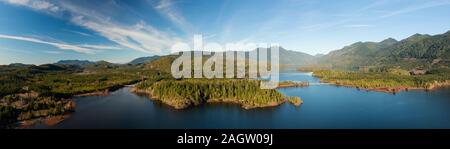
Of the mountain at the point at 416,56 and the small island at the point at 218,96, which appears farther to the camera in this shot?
the mountain at the point at 416,56

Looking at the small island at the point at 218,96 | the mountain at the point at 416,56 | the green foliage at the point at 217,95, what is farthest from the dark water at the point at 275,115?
the mountain at the point at 416,56

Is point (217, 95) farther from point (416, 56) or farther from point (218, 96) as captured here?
point (416, 56)

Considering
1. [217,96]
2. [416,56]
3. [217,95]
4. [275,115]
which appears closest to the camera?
[275,115]

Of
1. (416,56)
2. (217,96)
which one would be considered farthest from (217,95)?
(416,56)

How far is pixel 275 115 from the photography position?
114ft

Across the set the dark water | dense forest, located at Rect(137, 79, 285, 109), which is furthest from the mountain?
dense forest, located at Rect(137, 79, 285, 109)

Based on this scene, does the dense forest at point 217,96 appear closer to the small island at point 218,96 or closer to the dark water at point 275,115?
the small island at point 218,96

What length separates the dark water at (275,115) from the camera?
30.6 meters

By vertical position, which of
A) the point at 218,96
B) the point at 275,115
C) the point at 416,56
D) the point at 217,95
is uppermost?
the point at 416,56

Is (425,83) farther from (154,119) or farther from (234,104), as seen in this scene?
(154,119)

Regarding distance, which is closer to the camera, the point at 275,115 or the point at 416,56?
the point at 275,115

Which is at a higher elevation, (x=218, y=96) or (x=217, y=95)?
(x=217, y=95)

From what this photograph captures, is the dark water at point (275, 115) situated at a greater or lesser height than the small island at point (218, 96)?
lesser
